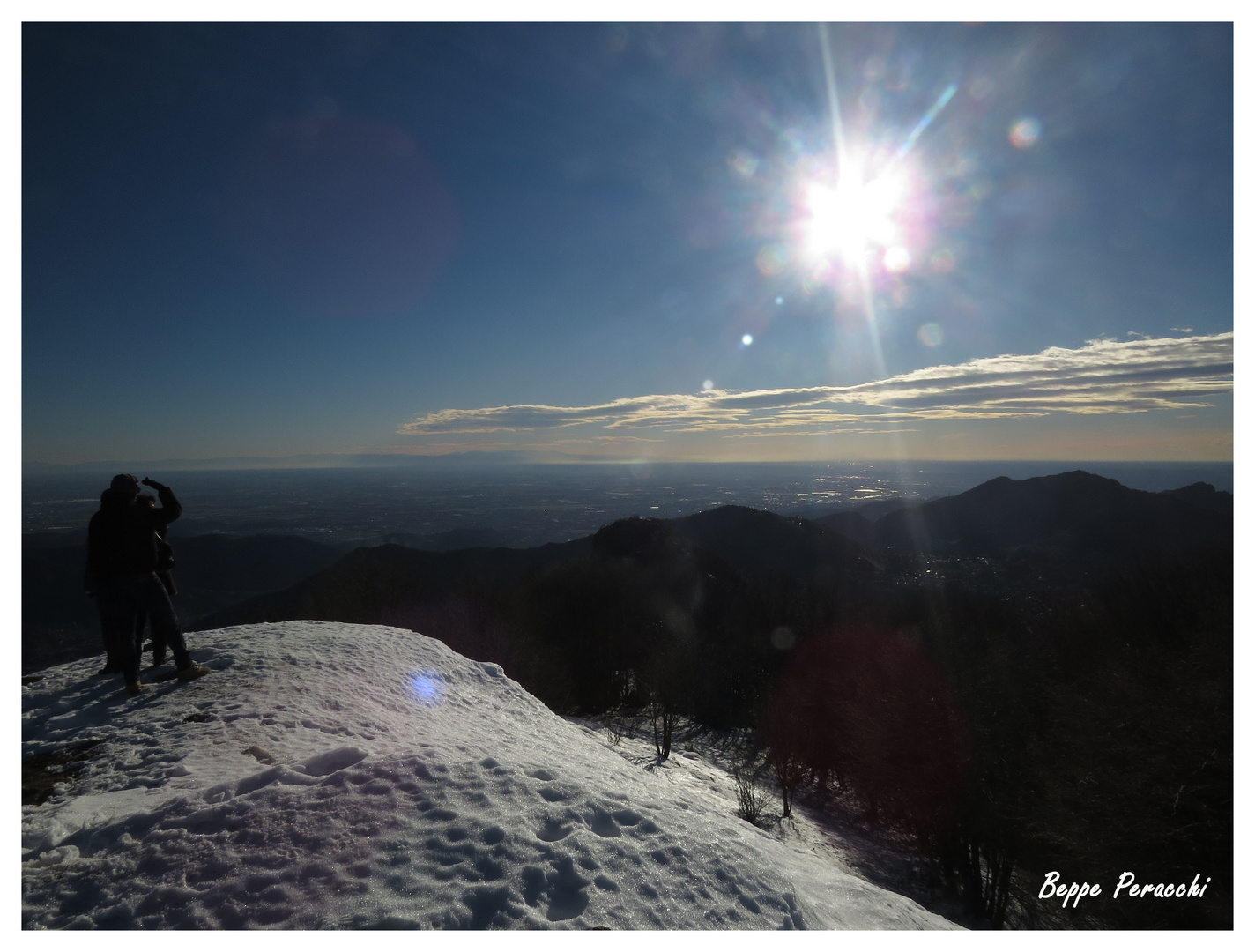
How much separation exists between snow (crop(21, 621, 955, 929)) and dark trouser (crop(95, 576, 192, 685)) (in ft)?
1.46

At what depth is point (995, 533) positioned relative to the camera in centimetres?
10719

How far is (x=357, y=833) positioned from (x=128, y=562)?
5.60 metres

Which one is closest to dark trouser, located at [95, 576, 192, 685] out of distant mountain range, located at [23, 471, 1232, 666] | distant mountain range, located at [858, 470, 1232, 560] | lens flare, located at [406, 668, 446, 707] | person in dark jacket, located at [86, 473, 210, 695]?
person in dark jacket, located at [86, 473, 210, 695]

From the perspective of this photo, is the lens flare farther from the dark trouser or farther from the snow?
the dark trouser

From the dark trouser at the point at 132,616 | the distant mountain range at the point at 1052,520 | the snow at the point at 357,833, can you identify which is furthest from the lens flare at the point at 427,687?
the distant mountain range at the point at 1052,520

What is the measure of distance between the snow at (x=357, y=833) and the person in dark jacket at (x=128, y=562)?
2.82 feet

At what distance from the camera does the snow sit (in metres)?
3.64

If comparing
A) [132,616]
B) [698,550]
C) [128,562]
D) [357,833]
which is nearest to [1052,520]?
[698,550]

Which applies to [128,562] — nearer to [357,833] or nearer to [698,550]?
[357,833]

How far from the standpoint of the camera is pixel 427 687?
948 centimetres

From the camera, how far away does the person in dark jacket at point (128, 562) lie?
268 inches

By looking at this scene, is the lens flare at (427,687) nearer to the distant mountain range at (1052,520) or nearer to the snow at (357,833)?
the snow at (357,833)

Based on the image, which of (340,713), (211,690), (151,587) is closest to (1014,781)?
(340,713)

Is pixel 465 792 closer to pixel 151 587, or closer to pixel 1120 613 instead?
pixel 151 587
